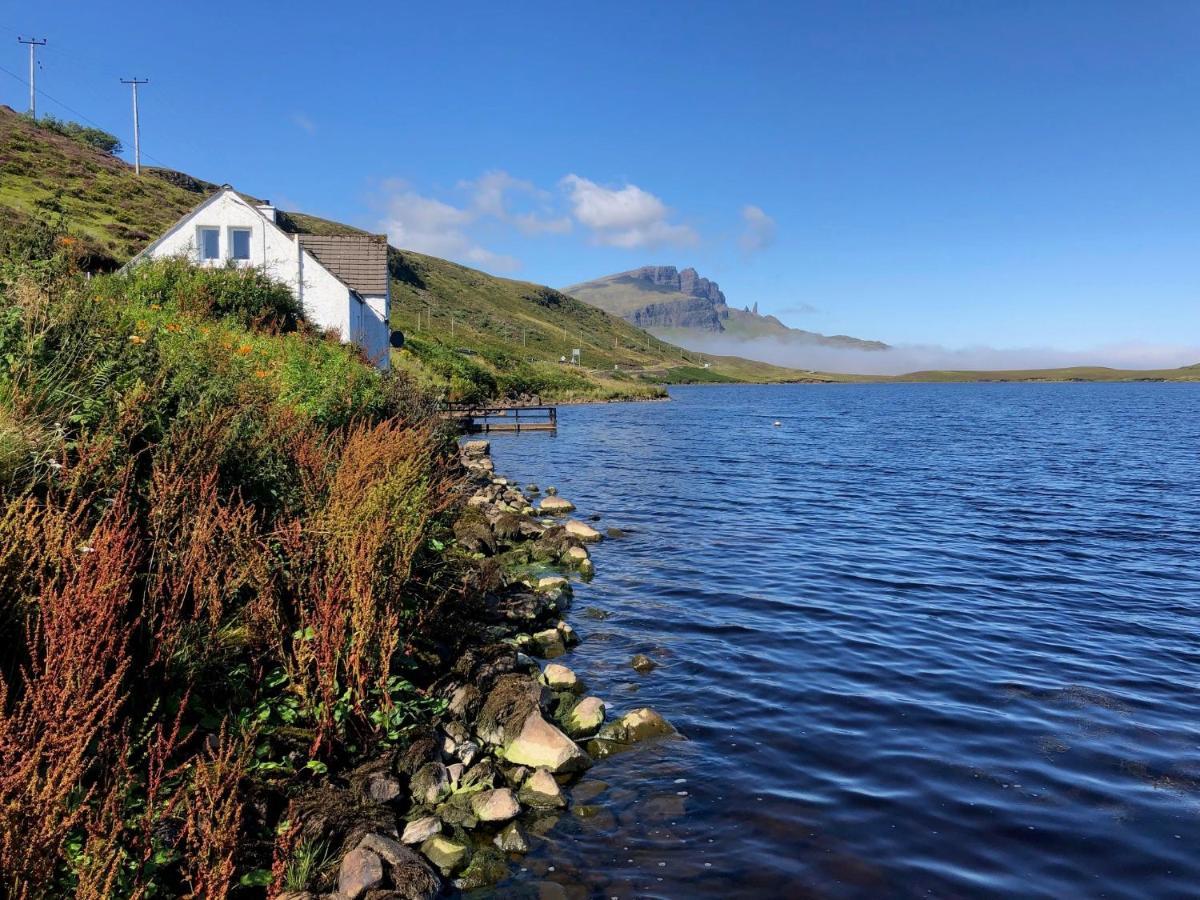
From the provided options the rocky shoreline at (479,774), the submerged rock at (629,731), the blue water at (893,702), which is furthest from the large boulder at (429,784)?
the submerged rock at (629,731)

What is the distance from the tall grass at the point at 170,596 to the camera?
4.53 metres

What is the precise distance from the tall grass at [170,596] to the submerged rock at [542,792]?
1567 mm

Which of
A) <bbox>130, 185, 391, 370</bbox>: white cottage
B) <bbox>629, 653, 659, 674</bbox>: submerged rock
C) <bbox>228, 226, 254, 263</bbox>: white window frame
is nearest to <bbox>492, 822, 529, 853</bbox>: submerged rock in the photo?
<bbox>629, 653, 659, 674</bbox>: submerged rock

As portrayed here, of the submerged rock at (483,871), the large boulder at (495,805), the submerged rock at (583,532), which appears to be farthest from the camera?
the submerged rock at (583,532)

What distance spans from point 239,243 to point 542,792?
34.3m

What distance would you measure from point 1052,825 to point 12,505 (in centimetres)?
999

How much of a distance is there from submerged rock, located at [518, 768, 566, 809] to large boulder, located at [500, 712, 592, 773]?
30 cm

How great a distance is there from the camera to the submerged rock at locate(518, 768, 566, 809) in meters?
7.52

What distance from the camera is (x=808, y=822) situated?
24.4ft

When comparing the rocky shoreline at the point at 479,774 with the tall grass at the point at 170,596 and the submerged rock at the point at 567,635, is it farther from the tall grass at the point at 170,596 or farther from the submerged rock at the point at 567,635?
the tall grass at the point at 170,596

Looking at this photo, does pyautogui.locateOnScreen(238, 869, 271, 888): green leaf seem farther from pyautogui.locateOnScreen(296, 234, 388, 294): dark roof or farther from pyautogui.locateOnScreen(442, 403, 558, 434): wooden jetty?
pyautogui.locateOnScreen(442, 403, 558, 434): wooden jetty

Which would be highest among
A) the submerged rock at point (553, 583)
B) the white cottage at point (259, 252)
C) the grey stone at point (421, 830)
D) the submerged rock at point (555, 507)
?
the white cottage at point (259, 252)

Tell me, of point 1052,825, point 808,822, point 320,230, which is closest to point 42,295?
point 808,822

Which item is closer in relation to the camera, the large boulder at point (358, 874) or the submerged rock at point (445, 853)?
the large boulder at point (358, 874)
